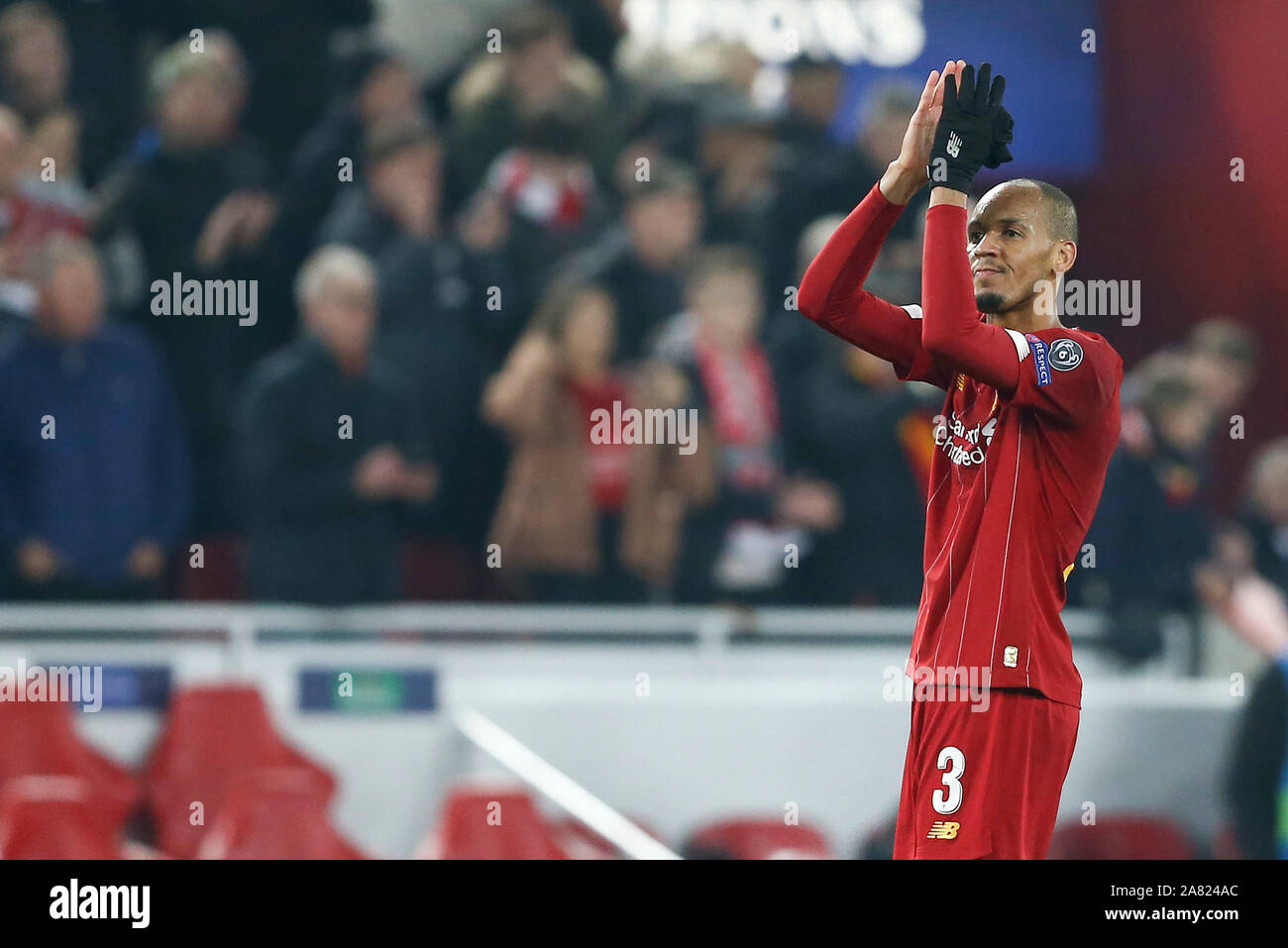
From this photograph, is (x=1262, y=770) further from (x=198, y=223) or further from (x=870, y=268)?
(x=198, y=223)

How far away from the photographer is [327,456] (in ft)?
24.7

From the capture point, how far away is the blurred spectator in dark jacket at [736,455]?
310 inches

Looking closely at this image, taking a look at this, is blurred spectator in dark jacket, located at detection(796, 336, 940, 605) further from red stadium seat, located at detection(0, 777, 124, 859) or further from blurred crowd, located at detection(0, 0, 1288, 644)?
red stadium seat, located at detection(0, 777, 124, 859)

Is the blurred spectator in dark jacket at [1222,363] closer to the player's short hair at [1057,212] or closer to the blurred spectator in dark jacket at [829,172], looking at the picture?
the blurred spectator in dark jacket at [829,172]

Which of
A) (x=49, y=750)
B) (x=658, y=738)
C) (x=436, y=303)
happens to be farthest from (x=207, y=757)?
(x=436, y=303)

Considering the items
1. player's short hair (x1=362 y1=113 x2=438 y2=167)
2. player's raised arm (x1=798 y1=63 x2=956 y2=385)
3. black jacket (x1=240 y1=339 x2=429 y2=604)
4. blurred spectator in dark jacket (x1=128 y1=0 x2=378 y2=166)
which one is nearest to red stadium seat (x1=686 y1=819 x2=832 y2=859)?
black jacket (x1=240 y1=339 x2=429 y2=604)

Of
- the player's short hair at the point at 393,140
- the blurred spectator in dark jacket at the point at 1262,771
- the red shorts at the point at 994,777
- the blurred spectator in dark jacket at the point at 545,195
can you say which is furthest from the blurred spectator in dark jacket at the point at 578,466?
the red shorts at the point at 994,777

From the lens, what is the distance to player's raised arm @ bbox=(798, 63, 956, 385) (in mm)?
3926

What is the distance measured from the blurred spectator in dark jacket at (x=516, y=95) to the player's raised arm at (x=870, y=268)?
14.6 ft

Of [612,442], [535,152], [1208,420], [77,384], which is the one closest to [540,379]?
[612,442]

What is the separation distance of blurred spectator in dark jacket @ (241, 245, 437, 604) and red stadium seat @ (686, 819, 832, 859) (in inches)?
62.4

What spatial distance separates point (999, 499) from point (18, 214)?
5042 millimetres

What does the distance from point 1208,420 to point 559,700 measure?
3.33 m
